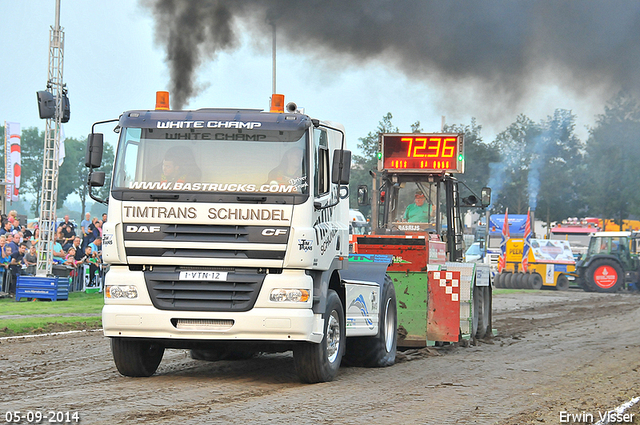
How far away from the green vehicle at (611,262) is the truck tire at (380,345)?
948 inches

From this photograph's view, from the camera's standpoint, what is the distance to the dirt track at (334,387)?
23.6 feet

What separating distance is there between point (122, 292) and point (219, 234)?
1162mm

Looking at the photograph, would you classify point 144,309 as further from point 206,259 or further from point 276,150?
point 276,150

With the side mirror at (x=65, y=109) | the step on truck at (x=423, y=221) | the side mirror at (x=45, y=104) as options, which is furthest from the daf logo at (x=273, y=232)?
the side mirror at (x=65, y=109)

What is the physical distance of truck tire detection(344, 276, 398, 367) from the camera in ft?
35.4

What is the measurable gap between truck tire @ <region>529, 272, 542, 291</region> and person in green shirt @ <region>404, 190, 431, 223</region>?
21.7 metres

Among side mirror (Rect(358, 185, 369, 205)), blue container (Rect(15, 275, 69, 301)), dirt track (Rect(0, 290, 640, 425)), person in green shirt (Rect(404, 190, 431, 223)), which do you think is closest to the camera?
dirt track (Rect(0, 290, 640, 425))

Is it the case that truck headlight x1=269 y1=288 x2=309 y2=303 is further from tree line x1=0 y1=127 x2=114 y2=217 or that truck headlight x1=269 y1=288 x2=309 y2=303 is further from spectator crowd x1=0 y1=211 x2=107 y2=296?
tree line x1=0 y1=127 x2=114 y2=217

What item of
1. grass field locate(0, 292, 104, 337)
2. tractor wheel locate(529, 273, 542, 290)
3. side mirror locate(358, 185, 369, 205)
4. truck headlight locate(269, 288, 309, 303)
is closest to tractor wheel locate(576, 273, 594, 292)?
tractor wheel locate(529, 273, 542, 290)

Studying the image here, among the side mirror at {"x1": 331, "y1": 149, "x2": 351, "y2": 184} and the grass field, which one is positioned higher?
the side mirror at {"x1": 331, "y1": 149, "x2": 351, "y2": 184}

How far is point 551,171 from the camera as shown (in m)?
48.1

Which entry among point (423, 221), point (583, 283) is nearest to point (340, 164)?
point (423, 221)

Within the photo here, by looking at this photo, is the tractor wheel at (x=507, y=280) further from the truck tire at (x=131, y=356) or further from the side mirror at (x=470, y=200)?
the truck tire at (x=131, y=356)

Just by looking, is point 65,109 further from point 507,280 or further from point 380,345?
point 507,280
